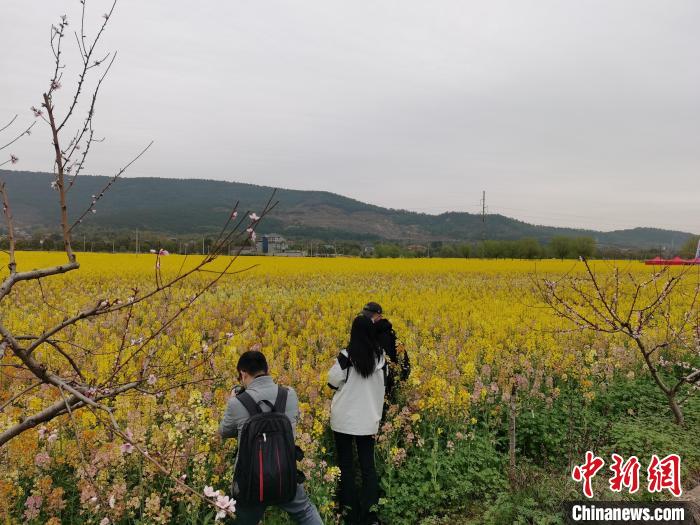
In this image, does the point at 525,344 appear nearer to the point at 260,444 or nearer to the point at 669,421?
the point at 669,421

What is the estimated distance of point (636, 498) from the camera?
14.1 ft

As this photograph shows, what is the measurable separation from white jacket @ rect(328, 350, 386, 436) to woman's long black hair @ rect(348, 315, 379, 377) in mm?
90

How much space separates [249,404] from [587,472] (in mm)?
3725

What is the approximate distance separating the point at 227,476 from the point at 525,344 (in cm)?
632

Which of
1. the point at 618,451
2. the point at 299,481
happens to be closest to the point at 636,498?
the point at 618,451

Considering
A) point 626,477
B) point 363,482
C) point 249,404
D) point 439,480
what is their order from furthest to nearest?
point 439,480
point 626,477
point 363,482
point 249,404

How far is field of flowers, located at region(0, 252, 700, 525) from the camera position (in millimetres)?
3736

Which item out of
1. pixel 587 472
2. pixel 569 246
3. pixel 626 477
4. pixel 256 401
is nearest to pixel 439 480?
pixel 587 472

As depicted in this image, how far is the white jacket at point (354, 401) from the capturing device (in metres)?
4.53

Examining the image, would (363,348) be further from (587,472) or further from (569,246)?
(569,246)

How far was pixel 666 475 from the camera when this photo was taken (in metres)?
4.56

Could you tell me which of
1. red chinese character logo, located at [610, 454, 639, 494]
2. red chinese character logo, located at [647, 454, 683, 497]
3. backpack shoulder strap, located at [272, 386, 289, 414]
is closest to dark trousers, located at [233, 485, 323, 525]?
backpack shoulder strap, located at [272, 386, 289, 414]

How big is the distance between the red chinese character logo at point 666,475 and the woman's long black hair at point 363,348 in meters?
2.79

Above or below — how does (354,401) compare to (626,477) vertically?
above
